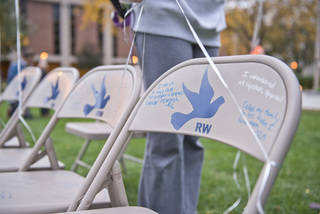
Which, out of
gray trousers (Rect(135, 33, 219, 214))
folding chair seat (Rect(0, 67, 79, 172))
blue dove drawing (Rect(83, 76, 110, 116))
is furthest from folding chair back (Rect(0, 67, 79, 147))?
gray trousers (Rect(135, 33, 219, 214))

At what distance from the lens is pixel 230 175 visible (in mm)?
3162

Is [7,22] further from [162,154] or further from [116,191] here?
[116,191]

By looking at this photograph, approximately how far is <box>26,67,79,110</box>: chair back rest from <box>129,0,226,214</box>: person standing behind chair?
1.80 feet

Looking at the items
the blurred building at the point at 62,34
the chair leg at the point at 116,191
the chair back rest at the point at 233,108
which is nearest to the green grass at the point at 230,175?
the chair leg at the point at 116,191

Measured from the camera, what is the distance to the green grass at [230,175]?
241 cm

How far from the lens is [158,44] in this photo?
1.52 metres

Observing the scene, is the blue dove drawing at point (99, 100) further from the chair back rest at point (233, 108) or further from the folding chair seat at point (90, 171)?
the chair back rest at point (233, 108)

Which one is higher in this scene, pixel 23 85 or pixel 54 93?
pixel 54 93

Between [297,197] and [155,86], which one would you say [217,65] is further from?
[297,197]

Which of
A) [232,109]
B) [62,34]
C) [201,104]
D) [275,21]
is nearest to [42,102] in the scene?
[201,104]

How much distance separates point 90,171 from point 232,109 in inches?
20.7

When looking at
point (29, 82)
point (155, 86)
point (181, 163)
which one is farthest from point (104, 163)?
point (29, 82)

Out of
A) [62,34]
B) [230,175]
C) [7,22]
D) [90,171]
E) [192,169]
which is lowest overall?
[62,34]

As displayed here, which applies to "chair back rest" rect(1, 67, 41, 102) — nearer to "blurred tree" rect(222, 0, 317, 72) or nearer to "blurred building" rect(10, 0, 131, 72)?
"blurred tree" rect(222, 0, 317, 72)
